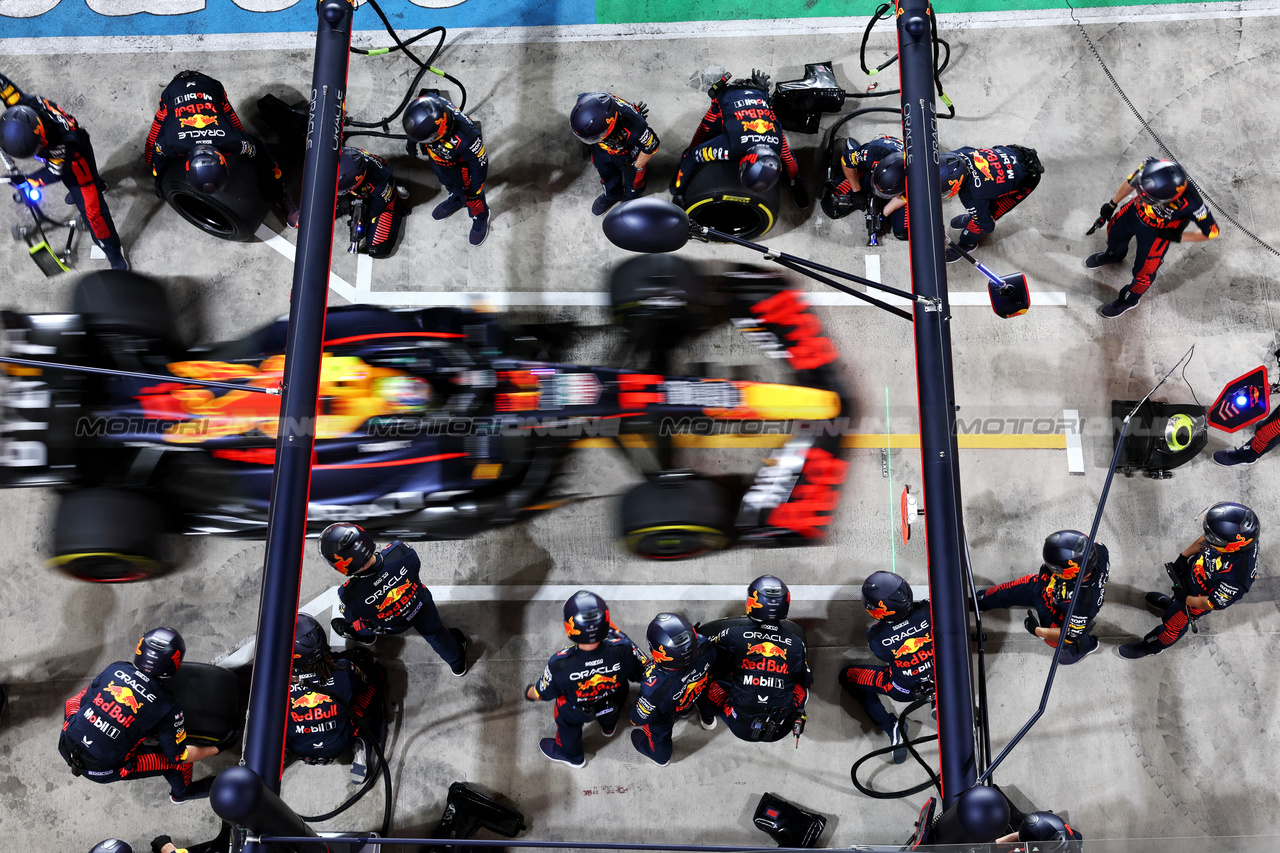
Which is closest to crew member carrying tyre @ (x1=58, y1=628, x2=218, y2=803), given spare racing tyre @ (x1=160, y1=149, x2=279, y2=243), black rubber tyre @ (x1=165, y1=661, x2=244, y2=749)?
black rubber tyre @ (x1=165, y1=661, x2=244, y2=749)

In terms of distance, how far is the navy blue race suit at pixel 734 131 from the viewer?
692 cm

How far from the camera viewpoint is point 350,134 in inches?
320

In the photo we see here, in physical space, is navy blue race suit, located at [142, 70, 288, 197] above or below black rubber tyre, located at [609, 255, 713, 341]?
above

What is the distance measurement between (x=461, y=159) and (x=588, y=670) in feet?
14.1

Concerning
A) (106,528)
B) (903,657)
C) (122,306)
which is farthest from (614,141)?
(106,528)

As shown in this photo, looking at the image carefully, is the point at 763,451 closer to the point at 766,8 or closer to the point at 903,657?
the point at 903,657

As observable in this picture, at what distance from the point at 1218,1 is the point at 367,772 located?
10768mm

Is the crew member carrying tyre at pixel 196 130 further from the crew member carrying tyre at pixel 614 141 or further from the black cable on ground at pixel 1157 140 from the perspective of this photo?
the black cable on ground at pixel 1157 140

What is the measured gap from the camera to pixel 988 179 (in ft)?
22.8

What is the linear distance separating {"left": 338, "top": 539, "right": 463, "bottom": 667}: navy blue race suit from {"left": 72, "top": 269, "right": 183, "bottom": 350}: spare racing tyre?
2.50m

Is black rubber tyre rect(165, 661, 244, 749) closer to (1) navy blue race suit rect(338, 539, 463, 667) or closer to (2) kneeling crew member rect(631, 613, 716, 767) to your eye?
(1) navy blue race suit rect(338, 539, 463, 667)

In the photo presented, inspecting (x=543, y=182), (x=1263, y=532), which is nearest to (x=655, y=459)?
(x=543, y=182)

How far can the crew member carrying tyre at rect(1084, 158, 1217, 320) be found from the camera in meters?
6.52

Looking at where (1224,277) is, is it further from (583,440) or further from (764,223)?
(583,440)
